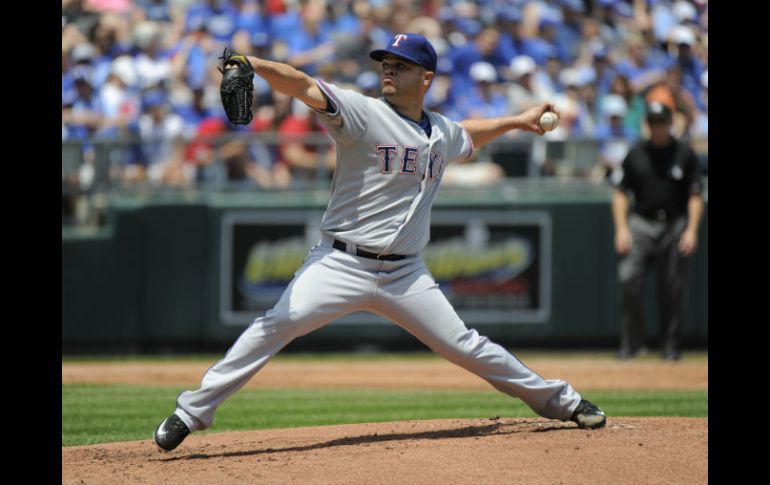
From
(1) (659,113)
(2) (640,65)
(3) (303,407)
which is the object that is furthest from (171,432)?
(2) (640,65)

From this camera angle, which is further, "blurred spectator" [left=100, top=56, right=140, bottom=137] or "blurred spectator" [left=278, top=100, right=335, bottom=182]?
"blurred spectator" [left=100, top=56, right=140, bottom=137]

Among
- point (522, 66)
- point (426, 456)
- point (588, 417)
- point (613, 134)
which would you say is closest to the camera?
point (426, 456)

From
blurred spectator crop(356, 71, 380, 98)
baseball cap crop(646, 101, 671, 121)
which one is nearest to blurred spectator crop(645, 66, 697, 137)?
baseball cap crop(646, 101, 671, 121)

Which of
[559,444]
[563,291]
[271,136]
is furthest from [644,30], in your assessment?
[559,444]

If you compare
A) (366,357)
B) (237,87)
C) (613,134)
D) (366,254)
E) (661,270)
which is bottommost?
(366,357)

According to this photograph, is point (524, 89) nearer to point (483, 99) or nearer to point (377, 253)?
point (483, 99)

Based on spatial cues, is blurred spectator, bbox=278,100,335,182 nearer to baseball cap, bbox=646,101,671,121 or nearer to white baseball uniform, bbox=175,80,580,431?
baseball cap, bbox=646,101,671,121

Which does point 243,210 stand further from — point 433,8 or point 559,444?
point 559,444
